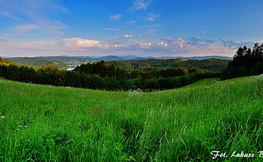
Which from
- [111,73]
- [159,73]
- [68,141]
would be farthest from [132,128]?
[159,73]

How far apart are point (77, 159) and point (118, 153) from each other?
1.89 feet

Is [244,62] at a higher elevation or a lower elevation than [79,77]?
higher

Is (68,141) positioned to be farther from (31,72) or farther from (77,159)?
(31,72)

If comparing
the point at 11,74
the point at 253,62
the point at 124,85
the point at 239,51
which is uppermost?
the point at 239,51

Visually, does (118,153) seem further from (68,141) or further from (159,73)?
(159,73)

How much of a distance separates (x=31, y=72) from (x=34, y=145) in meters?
95.0

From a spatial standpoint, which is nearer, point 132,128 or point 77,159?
point 77,159

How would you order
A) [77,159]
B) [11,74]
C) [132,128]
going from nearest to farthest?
[77,159], [132,128], [11,74]

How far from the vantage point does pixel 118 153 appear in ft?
6.53

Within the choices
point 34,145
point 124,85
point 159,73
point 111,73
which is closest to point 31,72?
point 111,73

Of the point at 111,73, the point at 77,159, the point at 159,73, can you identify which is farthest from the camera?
the point at 159,73

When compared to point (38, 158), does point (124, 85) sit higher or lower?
lower

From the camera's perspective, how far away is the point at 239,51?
260 ft

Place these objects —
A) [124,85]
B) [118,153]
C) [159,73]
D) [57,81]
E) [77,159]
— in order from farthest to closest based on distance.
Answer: [159,73], [124,85], [57,81], [118,153], [77,159]
